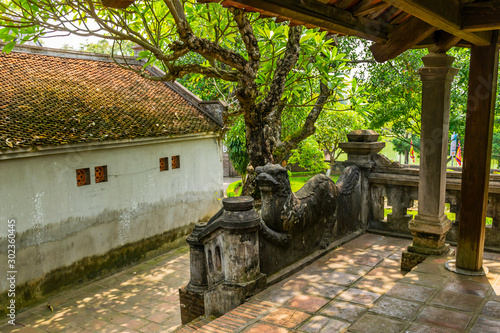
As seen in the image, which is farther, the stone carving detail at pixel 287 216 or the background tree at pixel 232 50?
the background tree at pixel 232 50

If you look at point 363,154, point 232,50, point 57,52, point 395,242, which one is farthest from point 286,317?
point 57,52

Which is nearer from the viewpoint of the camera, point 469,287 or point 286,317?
point 286,317

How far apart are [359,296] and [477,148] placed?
2.10 metres

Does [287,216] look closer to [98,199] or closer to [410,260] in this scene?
[410,260]

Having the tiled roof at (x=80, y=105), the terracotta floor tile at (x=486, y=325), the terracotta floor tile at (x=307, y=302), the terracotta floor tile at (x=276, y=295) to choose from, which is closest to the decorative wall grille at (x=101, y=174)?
the tiled roof at (x=80, y=105)

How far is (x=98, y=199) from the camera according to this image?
35.7 feet

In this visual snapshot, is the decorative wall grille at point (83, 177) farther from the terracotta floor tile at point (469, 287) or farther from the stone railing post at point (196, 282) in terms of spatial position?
the terracotta floor tile at point (469, 287)

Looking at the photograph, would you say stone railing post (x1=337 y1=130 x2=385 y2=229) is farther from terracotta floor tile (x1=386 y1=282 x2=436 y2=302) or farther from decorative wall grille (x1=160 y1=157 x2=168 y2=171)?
decorative wall grille (x1=160 y1=157 x2=168 y2=171)

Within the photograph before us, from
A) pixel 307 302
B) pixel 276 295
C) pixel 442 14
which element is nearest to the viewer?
pixel 442 14

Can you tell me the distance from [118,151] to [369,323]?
891 cm

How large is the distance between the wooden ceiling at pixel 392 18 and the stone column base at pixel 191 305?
3610 millimetres

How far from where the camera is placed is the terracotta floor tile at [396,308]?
4031mm

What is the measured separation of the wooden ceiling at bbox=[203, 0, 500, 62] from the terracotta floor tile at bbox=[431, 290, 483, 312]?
261 cm

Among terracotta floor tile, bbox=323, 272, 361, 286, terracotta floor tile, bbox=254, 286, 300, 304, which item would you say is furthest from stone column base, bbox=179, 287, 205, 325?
terracotta floor tile, bbox=323, 272, 361, 286
